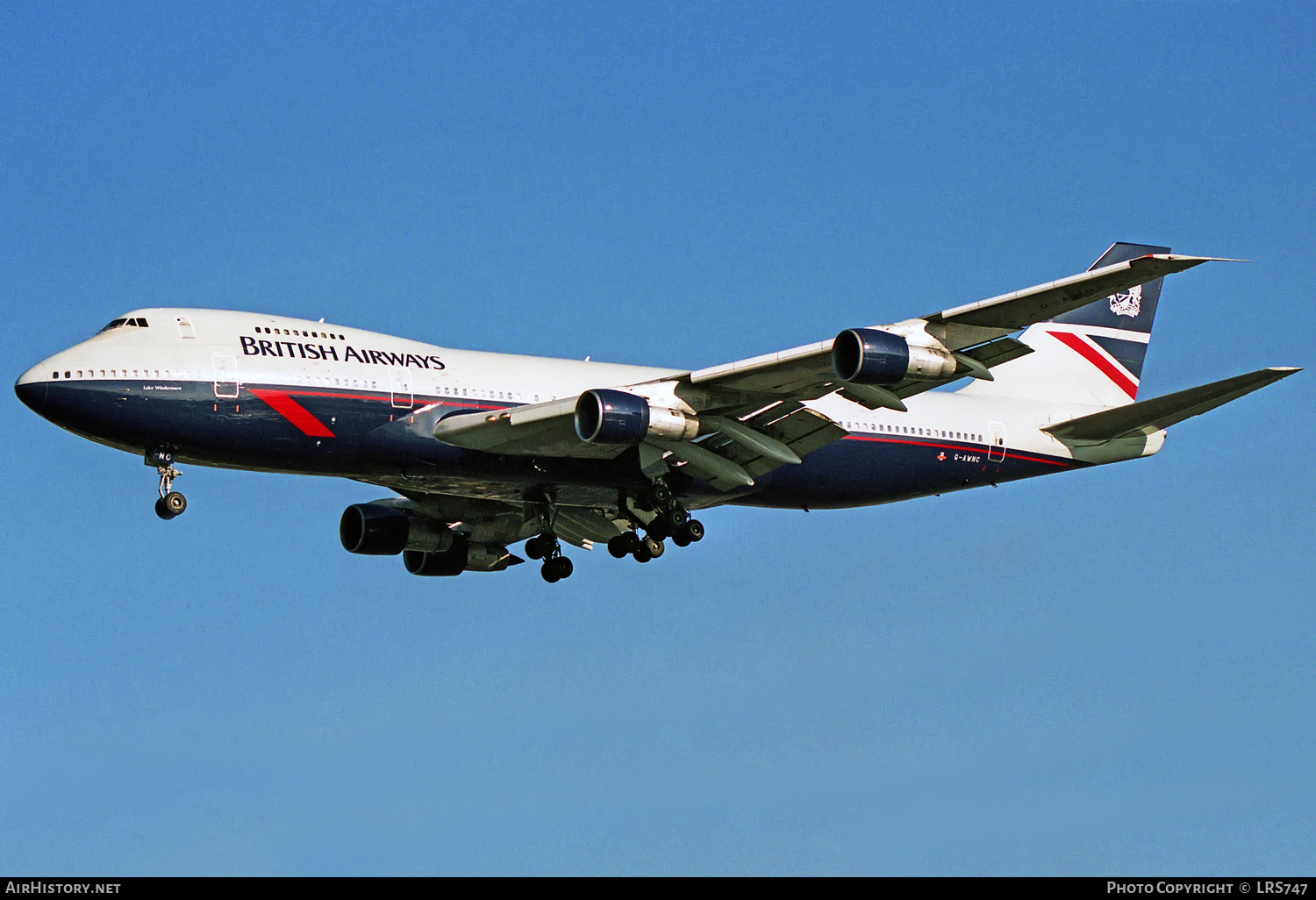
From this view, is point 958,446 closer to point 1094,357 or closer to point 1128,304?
point 1094,357

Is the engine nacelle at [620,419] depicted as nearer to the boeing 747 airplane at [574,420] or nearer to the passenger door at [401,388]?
the boeing 747 airplane at [574,420]

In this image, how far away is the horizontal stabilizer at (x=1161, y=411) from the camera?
36.3 meters

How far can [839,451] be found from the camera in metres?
42.1

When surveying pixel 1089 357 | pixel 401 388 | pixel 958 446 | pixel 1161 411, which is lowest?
pixel 401 388

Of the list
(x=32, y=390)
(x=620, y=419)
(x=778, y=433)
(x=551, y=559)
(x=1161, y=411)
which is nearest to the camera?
(x=32, y=390)

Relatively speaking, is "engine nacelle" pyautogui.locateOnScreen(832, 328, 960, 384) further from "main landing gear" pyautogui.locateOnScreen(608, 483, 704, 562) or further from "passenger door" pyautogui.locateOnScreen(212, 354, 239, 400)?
→ "passenger door" pyautogui.locateOnScreen(212, 354, 239, 400)

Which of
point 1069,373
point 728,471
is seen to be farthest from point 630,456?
point 1069,373

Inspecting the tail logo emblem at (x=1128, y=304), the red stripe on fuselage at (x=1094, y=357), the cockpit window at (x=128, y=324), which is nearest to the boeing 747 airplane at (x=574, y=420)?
the cockpit window at (x=128, y=324)

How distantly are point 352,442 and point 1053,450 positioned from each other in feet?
65.6

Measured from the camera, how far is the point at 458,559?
4509 cm

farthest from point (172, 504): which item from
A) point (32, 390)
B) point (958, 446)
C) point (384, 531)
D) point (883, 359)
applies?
point (958, 446)

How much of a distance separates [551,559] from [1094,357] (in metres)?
17.7
